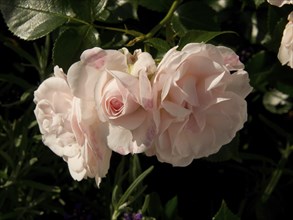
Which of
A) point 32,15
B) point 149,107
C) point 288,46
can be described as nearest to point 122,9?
point 32,15

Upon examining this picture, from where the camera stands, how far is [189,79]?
708 millimetres

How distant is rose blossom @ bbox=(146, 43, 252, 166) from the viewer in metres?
0.69


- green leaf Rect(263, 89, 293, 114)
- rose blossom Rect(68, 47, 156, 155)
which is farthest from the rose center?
green leaf Rect(263, 89, 293, 114)

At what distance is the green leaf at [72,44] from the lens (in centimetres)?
91

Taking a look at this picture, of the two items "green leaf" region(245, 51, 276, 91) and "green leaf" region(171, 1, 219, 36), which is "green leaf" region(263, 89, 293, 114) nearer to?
"green leaf" region(245, 51, 276, 91)

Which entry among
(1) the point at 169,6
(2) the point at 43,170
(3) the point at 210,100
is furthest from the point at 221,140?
(2) the point at 43,170

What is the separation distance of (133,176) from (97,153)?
513mm

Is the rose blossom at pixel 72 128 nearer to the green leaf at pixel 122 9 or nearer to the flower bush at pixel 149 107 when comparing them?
the flower bush at pixel 149 107

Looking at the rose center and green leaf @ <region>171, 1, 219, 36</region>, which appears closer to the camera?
the rose center

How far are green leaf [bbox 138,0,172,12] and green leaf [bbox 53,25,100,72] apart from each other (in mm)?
156

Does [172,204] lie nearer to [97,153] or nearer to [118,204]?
[118,204]

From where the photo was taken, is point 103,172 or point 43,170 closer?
point 103,172

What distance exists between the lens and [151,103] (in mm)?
685

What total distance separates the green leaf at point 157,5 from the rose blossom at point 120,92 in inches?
13.5
